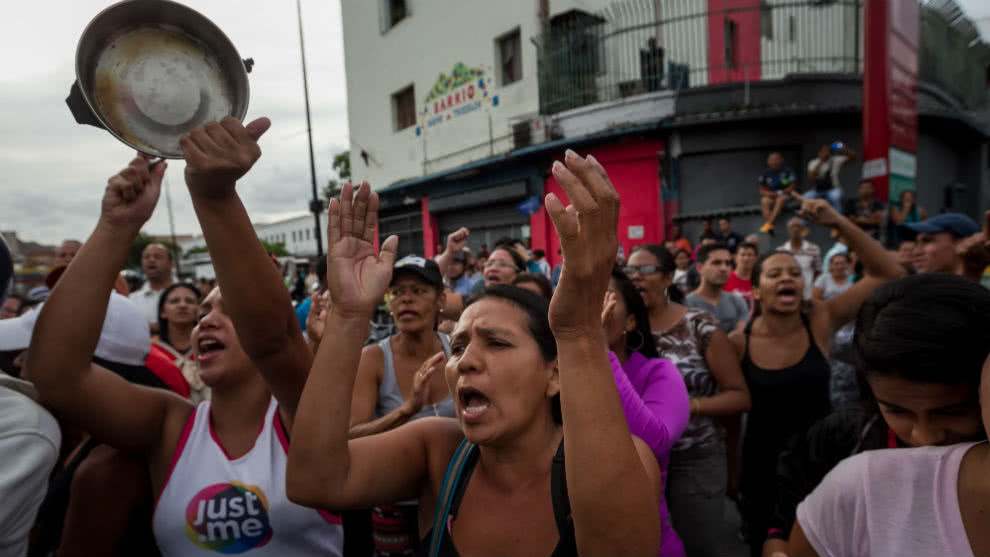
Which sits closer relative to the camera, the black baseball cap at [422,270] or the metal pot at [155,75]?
the metal pot at [155,75]

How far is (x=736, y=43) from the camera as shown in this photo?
12.0 m

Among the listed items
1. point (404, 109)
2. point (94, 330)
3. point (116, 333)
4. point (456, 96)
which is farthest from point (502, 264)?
point (404, 109)

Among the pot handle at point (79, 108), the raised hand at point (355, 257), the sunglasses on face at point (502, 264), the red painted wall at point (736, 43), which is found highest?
the red painted wall at point (736, 43)

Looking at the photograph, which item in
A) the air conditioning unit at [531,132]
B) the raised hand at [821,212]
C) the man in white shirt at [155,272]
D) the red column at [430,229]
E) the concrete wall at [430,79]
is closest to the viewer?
the raised hand at [821,212]

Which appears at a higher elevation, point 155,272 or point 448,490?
point 155,272

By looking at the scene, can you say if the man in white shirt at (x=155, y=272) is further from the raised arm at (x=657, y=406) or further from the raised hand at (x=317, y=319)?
the raised arm at (x=657, y=406)

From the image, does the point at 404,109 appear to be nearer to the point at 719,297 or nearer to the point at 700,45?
the point at 700,45

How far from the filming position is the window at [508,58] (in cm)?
1539

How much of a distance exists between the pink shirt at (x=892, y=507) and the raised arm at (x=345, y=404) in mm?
1115

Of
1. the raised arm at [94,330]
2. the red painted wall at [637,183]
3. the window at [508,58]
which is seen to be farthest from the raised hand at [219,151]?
the window at [508,58]

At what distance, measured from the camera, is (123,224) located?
71.4 inches

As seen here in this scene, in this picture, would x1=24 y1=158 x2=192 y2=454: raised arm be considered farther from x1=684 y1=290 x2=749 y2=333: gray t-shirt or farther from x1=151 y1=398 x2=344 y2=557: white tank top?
x1=684 y1=290 x2=749 y2=333: gray t-shirt

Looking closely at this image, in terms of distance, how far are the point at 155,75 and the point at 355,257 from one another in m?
0.64

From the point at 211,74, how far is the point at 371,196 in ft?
1.67
